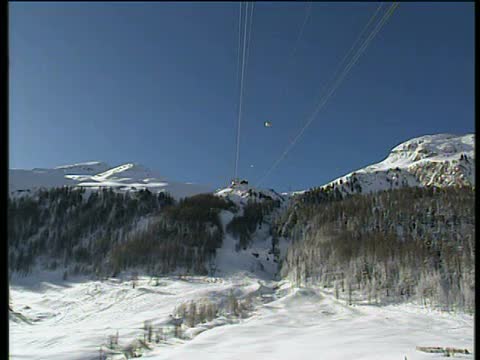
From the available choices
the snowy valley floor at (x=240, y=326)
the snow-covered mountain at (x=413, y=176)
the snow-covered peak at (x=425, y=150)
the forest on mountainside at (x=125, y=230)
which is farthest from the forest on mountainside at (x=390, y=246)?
the snow-covered peak at (x=425, y=150)

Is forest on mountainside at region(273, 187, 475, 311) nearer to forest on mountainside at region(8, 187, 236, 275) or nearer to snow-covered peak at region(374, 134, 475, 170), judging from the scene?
forest on mountainside at region(8, 187, 236, 275)

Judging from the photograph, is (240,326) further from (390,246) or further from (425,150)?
(425,150)

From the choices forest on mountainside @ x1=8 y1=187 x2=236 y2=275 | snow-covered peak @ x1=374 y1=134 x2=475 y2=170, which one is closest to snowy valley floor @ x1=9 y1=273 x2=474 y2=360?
forest on mountainside @ x1=8 y1=187 x2=236 y2=275

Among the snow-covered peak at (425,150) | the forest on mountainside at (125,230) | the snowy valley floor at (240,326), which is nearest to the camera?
the snowy valley floor at (240,326)

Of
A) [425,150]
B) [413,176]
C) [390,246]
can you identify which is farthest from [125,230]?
[425,150]

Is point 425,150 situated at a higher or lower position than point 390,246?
higher

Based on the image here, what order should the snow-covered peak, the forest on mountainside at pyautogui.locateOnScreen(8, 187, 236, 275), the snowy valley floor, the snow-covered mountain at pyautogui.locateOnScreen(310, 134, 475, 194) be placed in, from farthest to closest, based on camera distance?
1. the snow-covered peak
2. the snow-covered mountain at pyautogui.locateOnScreen(310, 134, 475, 194)
3. the forest on mountainside at pyautogui.locateOnScreen(8, 187, 236, 275)
4. the snowy valley floor

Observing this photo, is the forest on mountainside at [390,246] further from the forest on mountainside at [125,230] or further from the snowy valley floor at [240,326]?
the forest on mountainside at [125,230]
